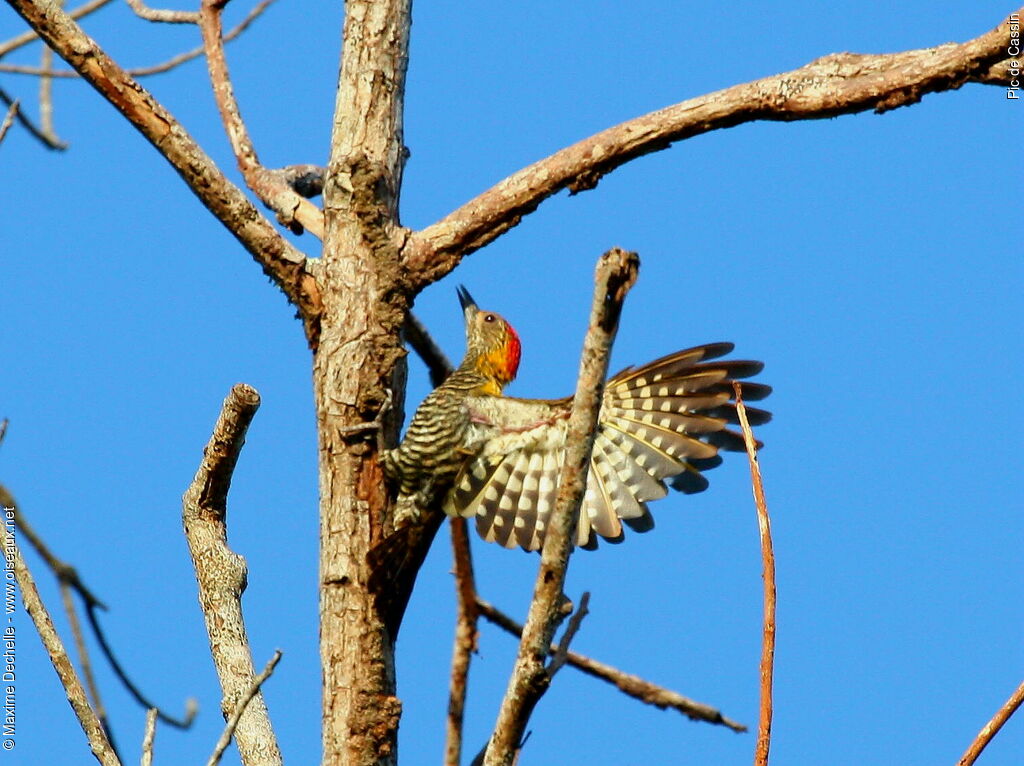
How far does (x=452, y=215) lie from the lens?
4.41 meters

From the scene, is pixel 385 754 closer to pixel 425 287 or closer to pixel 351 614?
pixel 351 614

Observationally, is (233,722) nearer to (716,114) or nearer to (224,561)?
(224,561)

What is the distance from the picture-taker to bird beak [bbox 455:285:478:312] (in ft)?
20.8

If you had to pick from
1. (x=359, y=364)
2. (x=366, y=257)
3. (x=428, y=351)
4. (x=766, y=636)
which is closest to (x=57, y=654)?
(x=766, y=636)

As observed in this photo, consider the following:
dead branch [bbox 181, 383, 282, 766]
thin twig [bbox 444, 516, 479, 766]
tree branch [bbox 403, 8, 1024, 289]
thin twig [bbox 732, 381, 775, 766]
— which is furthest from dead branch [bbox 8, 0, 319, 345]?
thin twig [bbox 732, 381, 775, 766]

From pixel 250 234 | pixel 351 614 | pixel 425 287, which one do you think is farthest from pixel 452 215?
pixel 351 614

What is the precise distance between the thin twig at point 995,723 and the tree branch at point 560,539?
0.79m

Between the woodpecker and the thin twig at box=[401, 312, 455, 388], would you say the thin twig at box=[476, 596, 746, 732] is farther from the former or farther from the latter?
the thin twig at box=[401, 312, 455, 388]

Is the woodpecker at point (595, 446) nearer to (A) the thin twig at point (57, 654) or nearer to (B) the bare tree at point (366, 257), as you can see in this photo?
(B) the bare tree at point (366, 257)

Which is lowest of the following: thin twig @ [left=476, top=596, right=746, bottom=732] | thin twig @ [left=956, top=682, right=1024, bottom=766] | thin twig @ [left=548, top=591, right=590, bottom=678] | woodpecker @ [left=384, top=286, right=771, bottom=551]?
thin twig @ [left=956, top=682, right=1024, bottom=766]

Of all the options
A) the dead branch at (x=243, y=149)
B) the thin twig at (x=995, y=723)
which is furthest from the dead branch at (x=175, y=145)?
the thin twig at (x=995, y=723)

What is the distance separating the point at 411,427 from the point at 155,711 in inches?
103

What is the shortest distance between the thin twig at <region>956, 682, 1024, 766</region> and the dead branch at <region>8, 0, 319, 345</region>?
2.80 metres

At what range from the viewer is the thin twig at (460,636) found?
4.02 m
